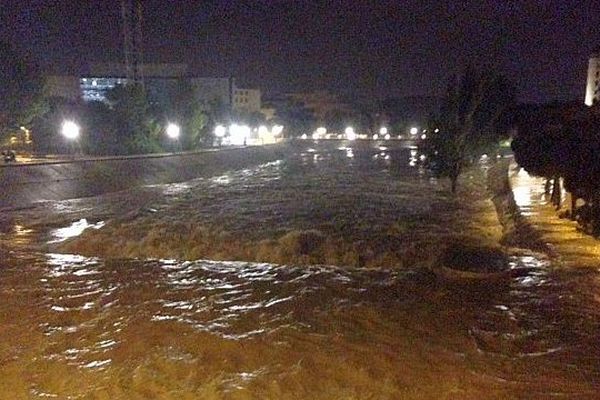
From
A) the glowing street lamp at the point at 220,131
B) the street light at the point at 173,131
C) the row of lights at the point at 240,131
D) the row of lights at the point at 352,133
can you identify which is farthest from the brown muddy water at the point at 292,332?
the row of lights at the point at 352,133

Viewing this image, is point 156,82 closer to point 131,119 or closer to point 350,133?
point 131,119

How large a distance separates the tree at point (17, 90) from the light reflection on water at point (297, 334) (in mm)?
23327

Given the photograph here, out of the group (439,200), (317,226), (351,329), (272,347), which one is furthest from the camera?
(439,200)

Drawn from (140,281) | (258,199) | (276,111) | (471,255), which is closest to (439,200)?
(258,199)

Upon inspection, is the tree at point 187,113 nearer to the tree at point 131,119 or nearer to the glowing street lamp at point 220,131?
the tree at point 131,119

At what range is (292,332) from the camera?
9203mm

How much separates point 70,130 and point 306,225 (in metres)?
26.4

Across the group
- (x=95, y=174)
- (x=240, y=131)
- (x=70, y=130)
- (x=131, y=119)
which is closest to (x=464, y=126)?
(x=95, y=174)

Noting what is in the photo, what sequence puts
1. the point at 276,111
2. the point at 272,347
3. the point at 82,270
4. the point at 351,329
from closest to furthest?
the point at 272,347 < the point at 351,329 < the point at 82,270 < the point at 276,111

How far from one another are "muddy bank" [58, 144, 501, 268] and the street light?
15.6m

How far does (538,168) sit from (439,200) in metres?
9.07

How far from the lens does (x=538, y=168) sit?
1548cm

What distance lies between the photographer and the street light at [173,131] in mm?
44750

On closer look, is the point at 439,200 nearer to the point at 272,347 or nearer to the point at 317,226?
the point at 317,226
